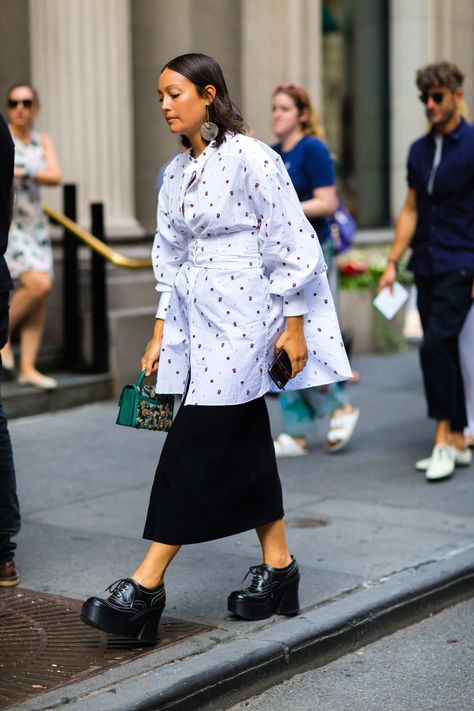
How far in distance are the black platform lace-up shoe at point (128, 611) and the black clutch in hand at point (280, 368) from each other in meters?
0.79

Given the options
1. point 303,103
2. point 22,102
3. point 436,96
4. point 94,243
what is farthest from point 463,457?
point 22,102

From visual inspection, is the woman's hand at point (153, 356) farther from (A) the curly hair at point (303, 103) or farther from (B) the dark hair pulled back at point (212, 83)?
(A) the curly hair at point (303, 103)

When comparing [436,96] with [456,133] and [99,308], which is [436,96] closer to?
[456,133]

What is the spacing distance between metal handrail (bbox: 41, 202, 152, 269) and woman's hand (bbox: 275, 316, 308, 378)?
4.91 metres

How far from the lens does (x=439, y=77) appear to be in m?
6.97

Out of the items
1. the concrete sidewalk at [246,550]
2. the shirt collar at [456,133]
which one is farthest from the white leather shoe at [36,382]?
the shirt collar at [456,133]

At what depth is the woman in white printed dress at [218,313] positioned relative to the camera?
4398 mm

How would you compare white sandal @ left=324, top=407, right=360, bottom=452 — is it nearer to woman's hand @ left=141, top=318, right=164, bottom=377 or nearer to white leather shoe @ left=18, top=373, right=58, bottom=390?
white leather shoe @ left=18, top=373, right=58, bottom=390

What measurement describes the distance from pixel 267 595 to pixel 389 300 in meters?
2.94

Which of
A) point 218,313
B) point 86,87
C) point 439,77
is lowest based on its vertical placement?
point 218,313

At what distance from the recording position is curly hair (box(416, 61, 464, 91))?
698 cm

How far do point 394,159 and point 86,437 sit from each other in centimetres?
755

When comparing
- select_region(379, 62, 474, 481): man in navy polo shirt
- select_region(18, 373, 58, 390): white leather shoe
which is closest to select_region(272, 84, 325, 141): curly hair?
select_region(379, 62, 474, 481): man in navy polo shirt

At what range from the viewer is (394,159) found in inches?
587
